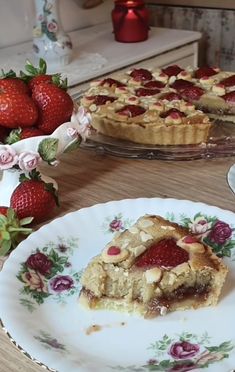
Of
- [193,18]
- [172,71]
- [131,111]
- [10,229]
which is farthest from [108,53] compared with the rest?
[10,229]

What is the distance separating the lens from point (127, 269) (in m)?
0.70

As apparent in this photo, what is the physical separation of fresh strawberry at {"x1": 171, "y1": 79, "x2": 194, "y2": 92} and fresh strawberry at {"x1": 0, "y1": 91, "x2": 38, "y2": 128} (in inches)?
19.2

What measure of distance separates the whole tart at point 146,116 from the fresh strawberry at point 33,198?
11.0 inches

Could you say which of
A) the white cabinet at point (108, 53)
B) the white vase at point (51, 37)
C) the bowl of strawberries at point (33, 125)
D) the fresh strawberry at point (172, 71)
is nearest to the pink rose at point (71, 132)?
the bowl of strawberries at point (33, 125)

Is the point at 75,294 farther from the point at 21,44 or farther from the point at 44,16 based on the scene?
the point at 21,44

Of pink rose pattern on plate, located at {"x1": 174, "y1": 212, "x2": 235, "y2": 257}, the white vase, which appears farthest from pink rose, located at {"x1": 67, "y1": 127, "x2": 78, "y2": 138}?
the white vase

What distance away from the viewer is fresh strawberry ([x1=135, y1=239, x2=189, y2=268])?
700 millimetres

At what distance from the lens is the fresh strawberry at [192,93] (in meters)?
1.28

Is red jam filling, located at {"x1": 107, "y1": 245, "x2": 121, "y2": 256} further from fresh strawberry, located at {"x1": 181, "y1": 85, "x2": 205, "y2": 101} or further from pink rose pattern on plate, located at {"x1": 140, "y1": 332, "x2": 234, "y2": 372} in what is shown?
fresh strawberry, located at {"x1": 181, "y1": 85, "x2": 205, "y2": 101}

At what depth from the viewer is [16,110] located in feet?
2.90

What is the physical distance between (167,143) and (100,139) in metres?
0.13

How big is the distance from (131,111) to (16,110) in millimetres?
342

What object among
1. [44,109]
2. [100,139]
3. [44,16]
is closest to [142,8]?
[44,16]

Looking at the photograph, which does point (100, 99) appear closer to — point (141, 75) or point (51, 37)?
point (141, 75)
